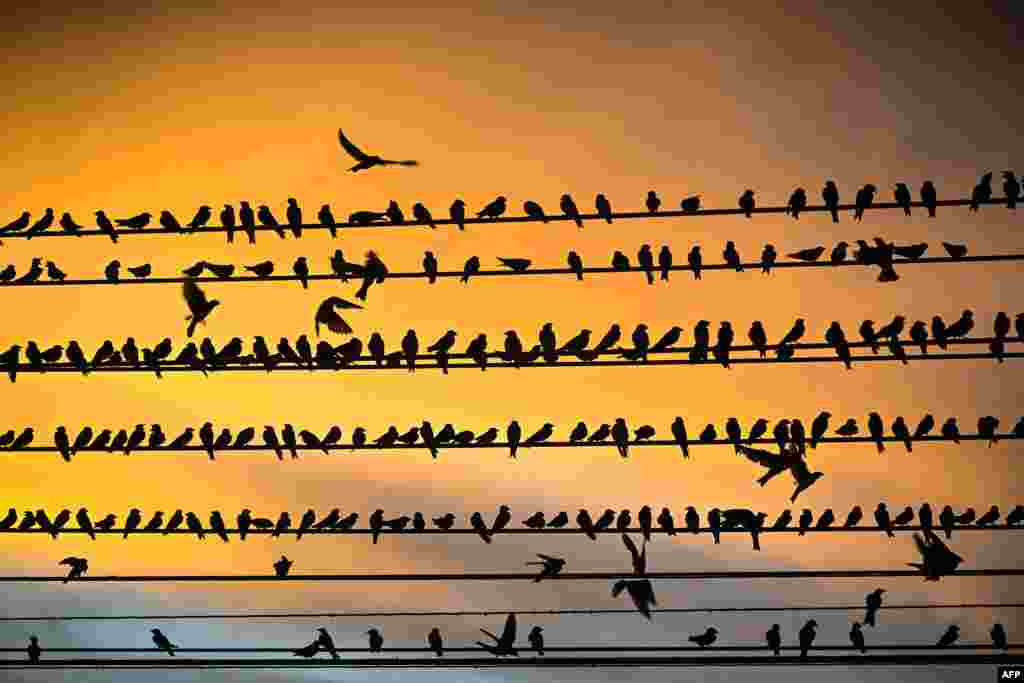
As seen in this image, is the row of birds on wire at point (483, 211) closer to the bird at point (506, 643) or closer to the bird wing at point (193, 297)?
the bird wing at point (193, 297)

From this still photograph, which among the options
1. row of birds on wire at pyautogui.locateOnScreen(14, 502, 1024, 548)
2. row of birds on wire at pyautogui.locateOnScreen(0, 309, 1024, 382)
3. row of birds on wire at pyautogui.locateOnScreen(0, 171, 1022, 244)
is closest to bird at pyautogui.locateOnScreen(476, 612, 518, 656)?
row of birds on wire at pyautogui.locateOnScreen(14, 502, 1024, 548)

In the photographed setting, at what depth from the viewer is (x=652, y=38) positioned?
6754mm

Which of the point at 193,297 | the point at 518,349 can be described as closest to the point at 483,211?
the point at 518,349

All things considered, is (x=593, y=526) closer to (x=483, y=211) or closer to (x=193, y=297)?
(x=483, y=211)

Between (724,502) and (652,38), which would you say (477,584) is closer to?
(724,502)

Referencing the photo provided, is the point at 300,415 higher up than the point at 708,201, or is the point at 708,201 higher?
the point at 708,201

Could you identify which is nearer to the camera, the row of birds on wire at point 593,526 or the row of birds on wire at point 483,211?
the row of birds on wire at point 483,211

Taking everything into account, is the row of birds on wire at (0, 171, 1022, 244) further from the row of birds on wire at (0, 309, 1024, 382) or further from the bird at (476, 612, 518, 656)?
the bird at (476, 612, 518, 656)

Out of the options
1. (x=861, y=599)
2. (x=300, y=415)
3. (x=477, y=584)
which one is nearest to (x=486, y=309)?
(x=300, y=415)

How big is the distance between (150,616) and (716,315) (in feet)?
12.7

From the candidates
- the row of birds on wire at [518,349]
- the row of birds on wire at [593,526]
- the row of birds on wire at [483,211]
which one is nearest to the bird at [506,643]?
the row of birds on wire at [593,526]

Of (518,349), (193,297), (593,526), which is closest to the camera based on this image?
(193,297)

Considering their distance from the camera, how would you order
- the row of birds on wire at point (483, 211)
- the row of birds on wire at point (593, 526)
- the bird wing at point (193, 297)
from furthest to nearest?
the row of birds on wire at point (593, 526), the row of birds on wire at point (483, 211), the bird wing at point (193, 297)

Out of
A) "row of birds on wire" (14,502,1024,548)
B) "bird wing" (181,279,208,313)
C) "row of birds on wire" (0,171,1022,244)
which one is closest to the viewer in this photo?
"bird wing" (181,279,208,313)
